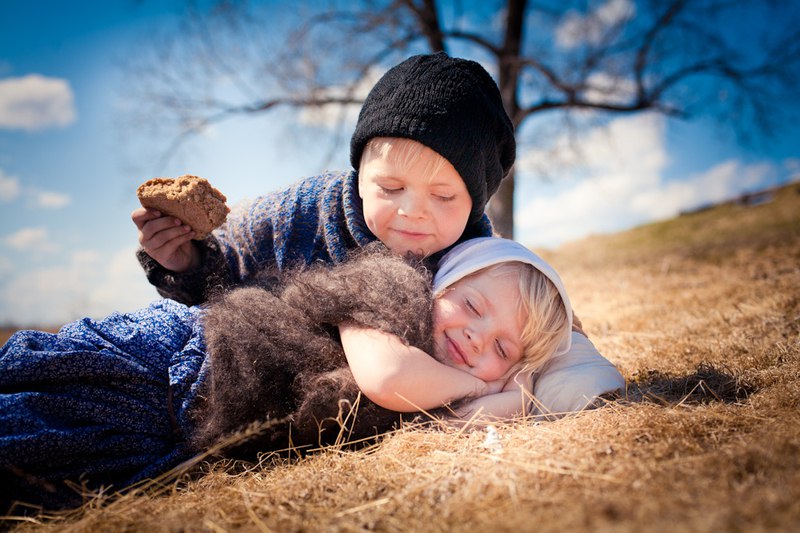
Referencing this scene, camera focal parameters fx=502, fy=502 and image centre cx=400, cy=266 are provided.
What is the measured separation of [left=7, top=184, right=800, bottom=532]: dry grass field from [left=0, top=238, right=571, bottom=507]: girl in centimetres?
15

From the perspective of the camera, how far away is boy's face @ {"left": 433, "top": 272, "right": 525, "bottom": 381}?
2.26 meters

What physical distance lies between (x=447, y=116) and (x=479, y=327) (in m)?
1.07

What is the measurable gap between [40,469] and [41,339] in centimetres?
52

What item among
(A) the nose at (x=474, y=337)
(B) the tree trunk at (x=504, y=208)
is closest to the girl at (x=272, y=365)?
(A) the nose at (x=474, y=337)

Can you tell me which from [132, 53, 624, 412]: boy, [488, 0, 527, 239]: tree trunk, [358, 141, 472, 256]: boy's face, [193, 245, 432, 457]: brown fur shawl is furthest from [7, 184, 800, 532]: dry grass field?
[488, 0, 527, 239]: tree trunk

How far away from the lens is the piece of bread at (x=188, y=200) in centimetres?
253

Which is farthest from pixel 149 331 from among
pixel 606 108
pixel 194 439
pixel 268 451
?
pixel 606 108

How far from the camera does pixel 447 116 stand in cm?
253

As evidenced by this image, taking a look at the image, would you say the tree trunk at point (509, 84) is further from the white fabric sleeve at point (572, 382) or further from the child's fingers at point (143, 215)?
the child's fingers at point (143, 215)

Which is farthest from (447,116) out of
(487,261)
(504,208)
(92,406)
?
(504,208)

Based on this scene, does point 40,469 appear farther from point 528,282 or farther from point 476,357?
point 528,282

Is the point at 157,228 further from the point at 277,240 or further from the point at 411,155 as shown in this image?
the point at 411,155

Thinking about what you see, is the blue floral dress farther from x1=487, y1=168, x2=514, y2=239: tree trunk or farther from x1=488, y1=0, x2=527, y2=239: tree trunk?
x1=487, y1=168, x2=514, y2=239: tree trunk

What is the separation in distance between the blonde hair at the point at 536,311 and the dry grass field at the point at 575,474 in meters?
0.39
